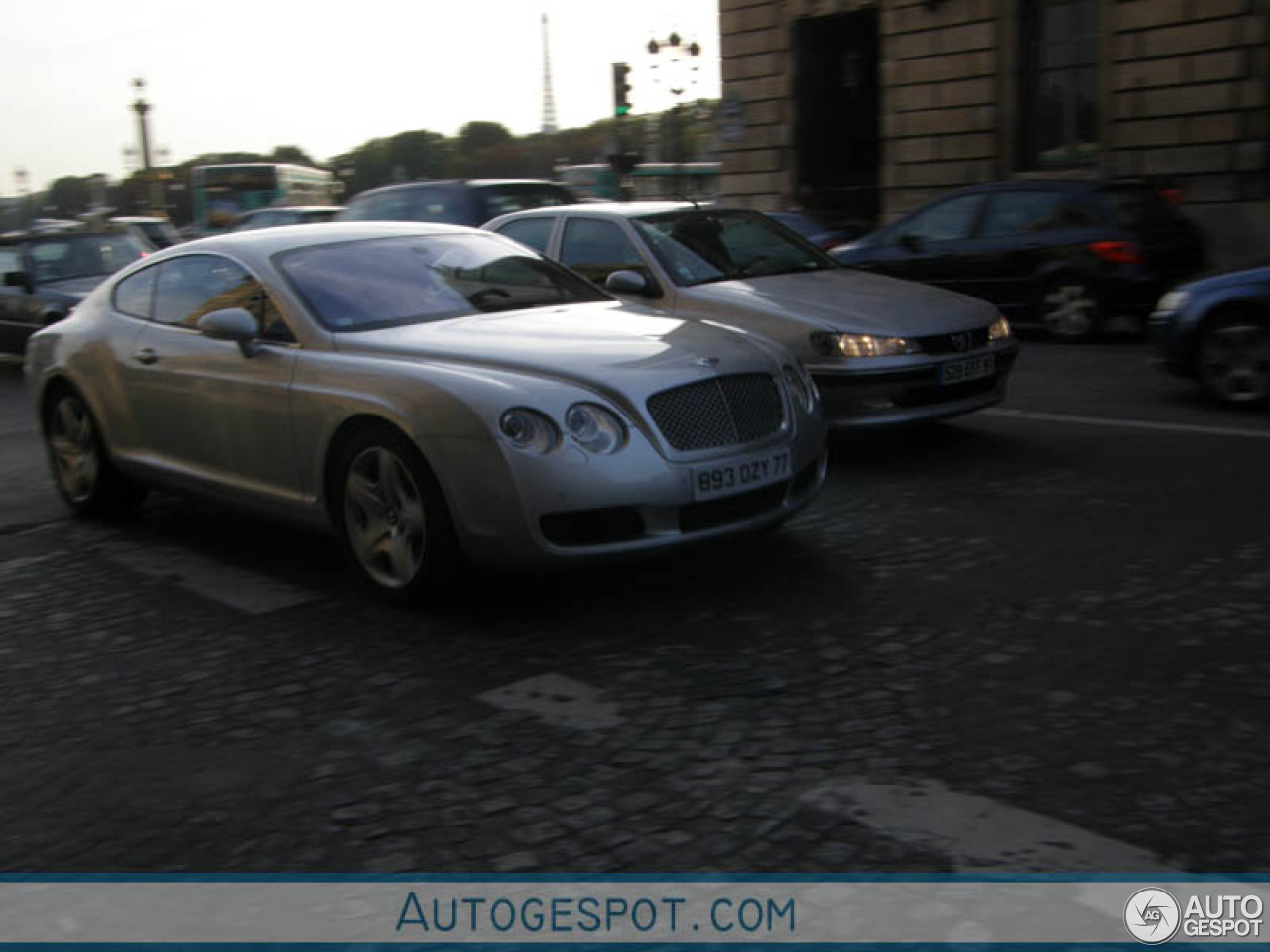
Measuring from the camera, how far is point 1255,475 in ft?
23.0

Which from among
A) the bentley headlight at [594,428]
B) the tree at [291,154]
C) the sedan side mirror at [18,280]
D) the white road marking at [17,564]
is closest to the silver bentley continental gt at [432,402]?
the bentley headlight at [594,428]

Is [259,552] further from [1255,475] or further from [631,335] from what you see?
[1255,475]

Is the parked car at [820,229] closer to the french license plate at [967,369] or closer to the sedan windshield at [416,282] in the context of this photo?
the french license plate at [967,369]

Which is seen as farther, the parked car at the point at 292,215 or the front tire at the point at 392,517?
the parked car at the point at 292,215

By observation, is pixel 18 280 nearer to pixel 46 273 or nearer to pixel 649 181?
pixel 46 273

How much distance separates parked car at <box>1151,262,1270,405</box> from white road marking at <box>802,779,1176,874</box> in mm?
6733

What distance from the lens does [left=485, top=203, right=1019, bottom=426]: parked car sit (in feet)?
25.0

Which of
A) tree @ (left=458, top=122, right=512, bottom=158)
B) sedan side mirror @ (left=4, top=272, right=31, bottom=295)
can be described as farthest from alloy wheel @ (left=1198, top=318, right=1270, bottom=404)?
tree @ (left=458, top=122, right=512, bottom=158)

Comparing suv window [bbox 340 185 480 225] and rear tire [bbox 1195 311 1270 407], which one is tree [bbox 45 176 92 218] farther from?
rear tire [bbox 1195 311 1270 407]

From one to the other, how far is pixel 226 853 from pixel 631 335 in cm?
278

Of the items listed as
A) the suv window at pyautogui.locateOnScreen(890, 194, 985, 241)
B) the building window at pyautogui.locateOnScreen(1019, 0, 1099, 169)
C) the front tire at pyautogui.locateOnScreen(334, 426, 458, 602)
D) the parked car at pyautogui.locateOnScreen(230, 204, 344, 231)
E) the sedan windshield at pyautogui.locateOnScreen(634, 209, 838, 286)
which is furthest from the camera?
the parked car at pyautogui.locateOnScreen(230, 204, 344, 231)

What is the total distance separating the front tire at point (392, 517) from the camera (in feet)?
16.5

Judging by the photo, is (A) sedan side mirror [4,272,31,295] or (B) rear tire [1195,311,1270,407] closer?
(B) rear tire [1195,311,1270,407]

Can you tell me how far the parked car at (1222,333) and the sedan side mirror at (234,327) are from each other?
628 centimetres
